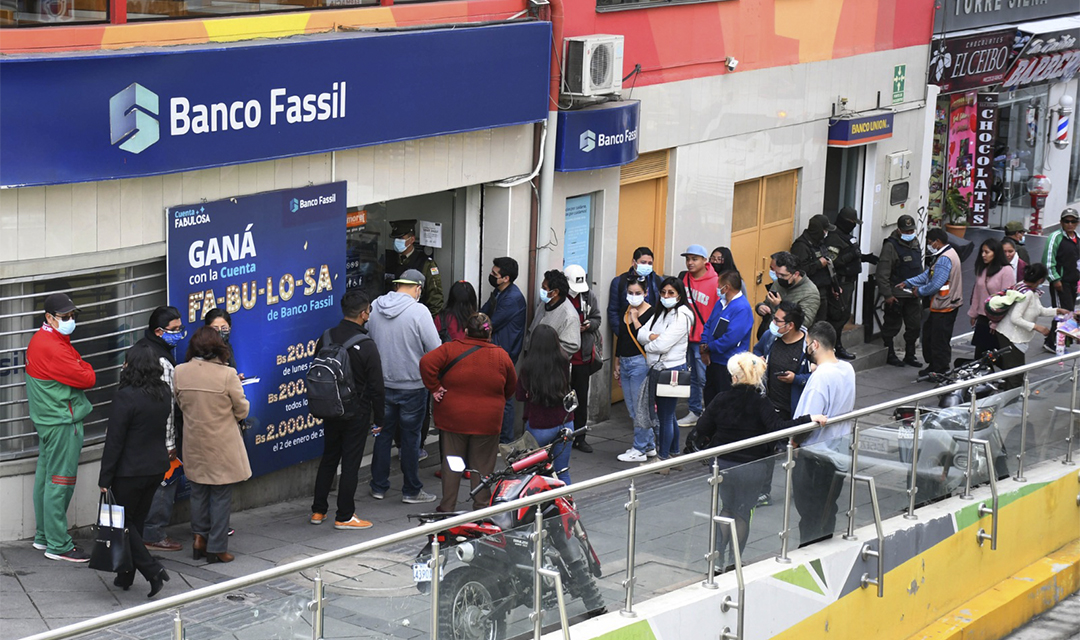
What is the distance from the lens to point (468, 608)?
22.2 ft

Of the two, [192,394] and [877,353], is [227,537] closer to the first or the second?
[192,394]

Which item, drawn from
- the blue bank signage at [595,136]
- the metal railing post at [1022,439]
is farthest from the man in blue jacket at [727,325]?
the metal railing post at [1022,439]

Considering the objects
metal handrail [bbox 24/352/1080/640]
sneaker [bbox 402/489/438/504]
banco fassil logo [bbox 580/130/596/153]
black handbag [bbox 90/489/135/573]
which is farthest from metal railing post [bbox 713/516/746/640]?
banco fassil logo [bbox 580/130/596/153]

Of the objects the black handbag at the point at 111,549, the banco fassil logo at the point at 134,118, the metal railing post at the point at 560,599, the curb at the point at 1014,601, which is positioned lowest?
the curb at the point at 1014,601

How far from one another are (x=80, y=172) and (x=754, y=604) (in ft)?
16.1

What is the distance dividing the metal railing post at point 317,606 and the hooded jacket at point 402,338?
15.7 ft

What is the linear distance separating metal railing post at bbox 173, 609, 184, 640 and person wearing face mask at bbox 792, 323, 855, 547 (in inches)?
174

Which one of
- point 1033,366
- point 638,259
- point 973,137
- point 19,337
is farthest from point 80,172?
point 973,137

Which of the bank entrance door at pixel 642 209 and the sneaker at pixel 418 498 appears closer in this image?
the sneaker at pixel 418 498

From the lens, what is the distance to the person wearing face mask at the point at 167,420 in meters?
9.02

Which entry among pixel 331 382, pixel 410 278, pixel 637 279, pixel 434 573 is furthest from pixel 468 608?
pixel 637 279

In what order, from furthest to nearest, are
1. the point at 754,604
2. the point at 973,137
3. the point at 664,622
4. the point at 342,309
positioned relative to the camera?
1. the point at 973,137
2. the point at 342,309
3. the point at 754,604
4. the point at 664,622

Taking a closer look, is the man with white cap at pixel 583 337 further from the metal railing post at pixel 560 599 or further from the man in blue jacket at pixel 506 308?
the metal railing post at pixel 560 599

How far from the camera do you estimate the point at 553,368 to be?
10617 millimetres
